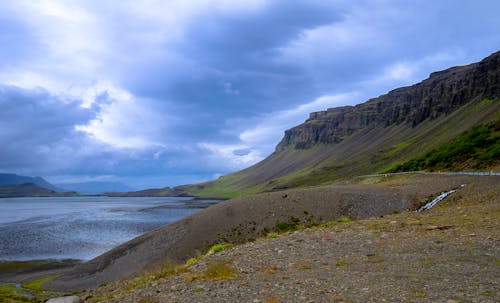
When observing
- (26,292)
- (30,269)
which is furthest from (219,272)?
(30,269)

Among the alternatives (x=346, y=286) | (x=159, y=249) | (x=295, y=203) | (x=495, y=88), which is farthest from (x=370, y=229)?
(x=495, y=88)

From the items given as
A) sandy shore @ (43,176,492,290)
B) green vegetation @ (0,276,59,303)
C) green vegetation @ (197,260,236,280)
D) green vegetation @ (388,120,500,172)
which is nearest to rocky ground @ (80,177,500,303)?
green vegetation @ (197,260,236,280)

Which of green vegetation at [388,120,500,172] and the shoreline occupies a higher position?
green vegetation at [388,120,500,172]

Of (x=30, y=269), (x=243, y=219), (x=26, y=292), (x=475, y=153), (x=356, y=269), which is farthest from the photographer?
(x=475, y=153)

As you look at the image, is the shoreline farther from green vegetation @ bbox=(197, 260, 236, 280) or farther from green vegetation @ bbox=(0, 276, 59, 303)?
green vegetation @ bbox=(197, 260, 236, 280)

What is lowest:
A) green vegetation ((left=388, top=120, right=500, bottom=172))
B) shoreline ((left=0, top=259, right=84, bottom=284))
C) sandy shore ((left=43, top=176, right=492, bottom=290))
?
shoreline ((left=0, top=259, right=84, bottom=284))

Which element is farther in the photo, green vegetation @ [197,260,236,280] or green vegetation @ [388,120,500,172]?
green vegetation @ [388,120,500,172]

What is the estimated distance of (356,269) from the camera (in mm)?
12859

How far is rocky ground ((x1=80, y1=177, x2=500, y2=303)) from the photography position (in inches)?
397

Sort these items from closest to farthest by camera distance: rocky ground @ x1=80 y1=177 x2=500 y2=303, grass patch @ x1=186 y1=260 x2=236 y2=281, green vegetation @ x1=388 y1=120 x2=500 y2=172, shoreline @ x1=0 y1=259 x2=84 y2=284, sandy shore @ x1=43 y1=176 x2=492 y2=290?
rocky ground @ x1=80 y1=177 x2=500 y2=303 < grass patch @ x1=186 y1=260 x2=236 y2=281 < sandy shore @ x1=43 y1=176 x2=492 y2=290 < shoreline @ x1=0 y1=259 x2=84 y2=284 < green vegetation @ x1=388 y1=120 x2=500 y2=172

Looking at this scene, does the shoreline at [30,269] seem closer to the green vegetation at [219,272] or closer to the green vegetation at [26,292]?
the green vegetation at [26,292]

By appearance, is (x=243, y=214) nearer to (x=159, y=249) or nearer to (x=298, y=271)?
(x=159, y=249)

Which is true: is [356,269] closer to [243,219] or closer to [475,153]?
[243,219]


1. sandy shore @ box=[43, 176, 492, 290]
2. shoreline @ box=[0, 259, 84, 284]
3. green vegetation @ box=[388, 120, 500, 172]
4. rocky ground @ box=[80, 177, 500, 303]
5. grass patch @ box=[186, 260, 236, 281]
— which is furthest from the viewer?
green vegetation @ box=[388, 120, 500, 172]
